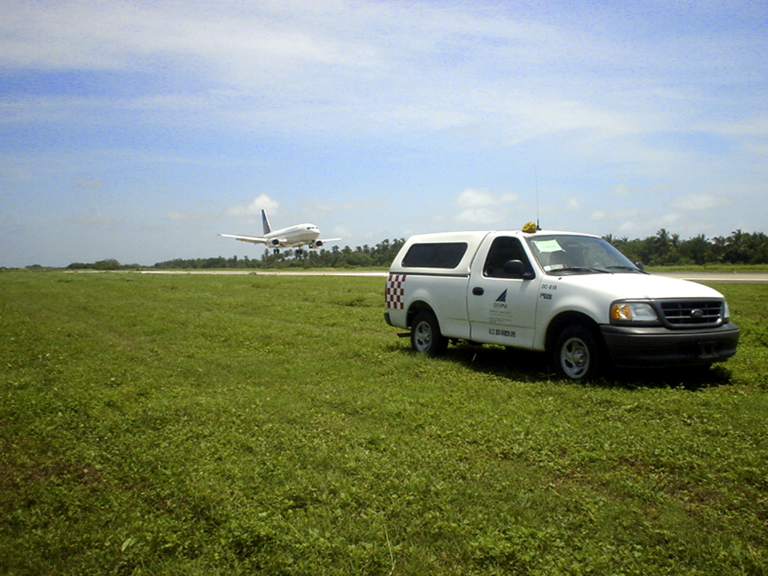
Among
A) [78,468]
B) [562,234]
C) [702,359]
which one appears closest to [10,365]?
[78,468]

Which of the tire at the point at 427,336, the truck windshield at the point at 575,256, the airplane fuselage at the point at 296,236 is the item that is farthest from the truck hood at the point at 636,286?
the airplane fuselage at the point at 296,236

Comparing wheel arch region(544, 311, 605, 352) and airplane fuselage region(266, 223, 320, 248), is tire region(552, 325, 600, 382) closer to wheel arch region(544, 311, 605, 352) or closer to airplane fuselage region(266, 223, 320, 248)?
wheel arch region(544, 311, 605, 352)

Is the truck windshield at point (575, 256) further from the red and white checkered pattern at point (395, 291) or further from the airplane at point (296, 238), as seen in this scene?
the airplane at point (296, 238)

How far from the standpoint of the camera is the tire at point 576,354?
757cm

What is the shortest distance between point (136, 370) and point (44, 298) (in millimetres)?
17056

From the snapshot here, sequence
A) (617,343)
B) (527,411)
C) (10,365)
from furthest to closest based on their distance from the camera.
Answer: (10,365), (617,343), (527,411)

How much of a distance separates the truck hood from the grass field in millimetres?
1120

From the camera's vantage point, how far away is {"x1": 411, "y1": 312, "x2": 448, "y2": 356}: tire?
10.2m

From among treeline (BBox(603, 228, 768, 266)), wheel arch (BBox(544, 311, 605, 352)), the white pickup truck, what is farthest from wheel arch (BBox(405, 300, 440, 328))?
treeline (BBox(603, 228, 768, 266))

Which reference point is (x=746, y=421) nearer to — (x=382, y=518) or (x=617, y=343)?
(x=617, y=343)

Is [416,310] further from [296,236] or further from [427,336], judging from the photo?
[296,236]

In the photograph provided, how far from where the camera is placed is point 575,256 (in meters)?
8.76

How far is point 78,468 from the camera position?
529cm

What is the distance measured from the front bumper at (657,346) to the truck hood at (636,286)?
443 millimetres
